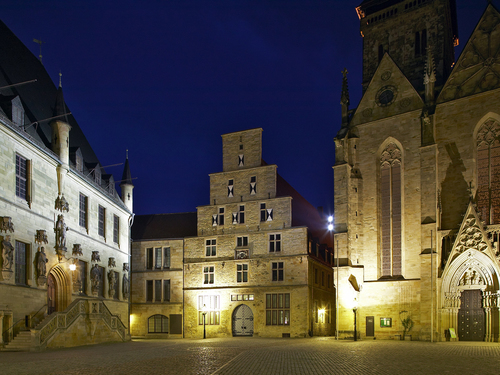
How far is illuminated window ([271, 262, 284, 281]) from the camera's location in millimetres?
34062

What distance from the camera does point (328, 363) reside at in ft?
47.6

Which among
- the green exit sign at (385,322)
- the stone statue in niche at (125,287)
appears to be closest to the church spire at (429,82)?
the green exit sign at (385,322)

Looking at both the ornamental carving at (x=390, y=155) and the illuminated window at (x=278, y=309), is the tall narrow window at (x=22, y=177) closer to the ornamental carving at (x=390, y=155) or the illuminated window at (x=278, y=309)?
the illuminated window at (x=278, y=309)

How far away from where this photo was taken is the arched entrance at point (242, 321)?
34.5 meters

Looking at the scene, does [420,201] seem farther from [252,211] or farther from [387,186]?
[252,211]

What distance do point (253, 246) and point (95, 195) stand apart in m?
11.7

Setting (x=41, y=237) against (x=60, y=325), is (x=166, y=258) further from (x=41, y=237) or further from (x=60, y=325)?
(x=60, y=325)

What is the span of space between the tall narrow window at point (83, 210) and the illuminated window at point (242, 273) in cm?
1167

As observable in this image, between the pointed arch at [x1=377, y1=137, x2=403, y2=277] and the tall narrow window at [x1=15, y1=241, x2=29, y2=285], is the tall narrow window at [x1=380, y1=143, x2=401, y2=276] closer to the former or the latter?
the pointed arch at [x1=377, y1=137, x2=403, y2=277]

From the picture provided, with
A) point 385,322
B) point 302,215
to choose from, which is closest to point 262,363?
point 385,322

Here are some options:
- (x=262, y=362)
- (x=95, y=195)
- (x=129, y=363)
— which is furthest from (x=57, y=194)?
(x=262, y=362)

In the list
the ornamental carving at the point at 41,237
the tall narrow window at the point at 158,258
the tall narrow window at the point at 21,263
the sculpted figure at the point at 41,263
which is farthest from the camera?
the tall narrow window at the point at 158,258

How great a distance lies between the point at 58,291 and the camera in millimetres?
26234

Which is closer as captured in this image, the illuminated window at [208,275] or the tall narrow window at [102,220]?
the tall narrow window at [102,220]
